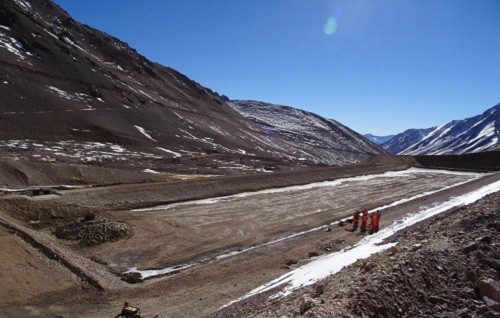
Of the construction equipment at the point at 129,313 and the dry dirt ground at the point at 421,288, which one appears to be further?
the construction equipment at the point at 129,313

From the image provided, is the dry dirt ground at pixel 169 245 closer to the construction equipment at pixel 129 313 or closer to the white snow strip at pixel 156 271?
the white snow strip at pixel 156 271

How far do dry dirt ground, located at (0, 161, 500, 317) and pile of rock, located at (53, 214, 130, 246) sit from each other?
0.48m

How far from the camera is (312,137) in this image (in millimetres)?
148750

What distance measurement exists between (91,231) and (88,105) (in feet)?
194

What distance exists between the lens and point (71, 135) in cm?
6169

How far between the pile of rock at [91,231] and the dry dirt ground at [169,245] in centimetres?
48

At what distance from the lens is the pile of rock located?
2005cm

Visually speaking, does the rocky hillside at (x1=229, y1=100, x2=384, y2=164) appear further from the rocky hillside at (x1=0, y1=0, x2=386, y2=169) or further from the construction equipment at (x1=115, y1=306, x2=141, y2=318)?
the construction equipment at (x1=115, y1=306, x2=141, y2=318)

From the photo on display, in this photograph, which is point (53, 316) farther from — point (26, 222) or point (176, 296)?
point (26, 222)

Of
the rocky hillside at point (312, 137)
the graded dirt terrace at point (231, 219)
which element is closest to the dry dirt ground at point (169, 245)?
the graded dirt terrace at point (231, 219)

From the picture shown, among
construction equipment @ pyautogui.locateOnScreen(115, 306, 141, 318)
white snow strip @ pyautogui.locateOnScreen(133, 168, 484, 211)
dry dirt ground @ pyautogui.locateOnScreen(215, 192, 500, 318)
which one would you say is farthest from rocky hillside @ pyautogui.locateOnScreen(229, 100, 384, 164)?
dry dirt ground @ pyautogui.locateOnScreen(215, 192, 500, 318)

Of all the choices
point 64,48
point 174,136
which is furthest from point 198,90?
point 174,136

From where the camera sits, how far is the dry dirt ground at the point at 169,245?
1364 centimetres

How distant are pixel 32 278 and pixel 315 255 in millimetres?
12009
